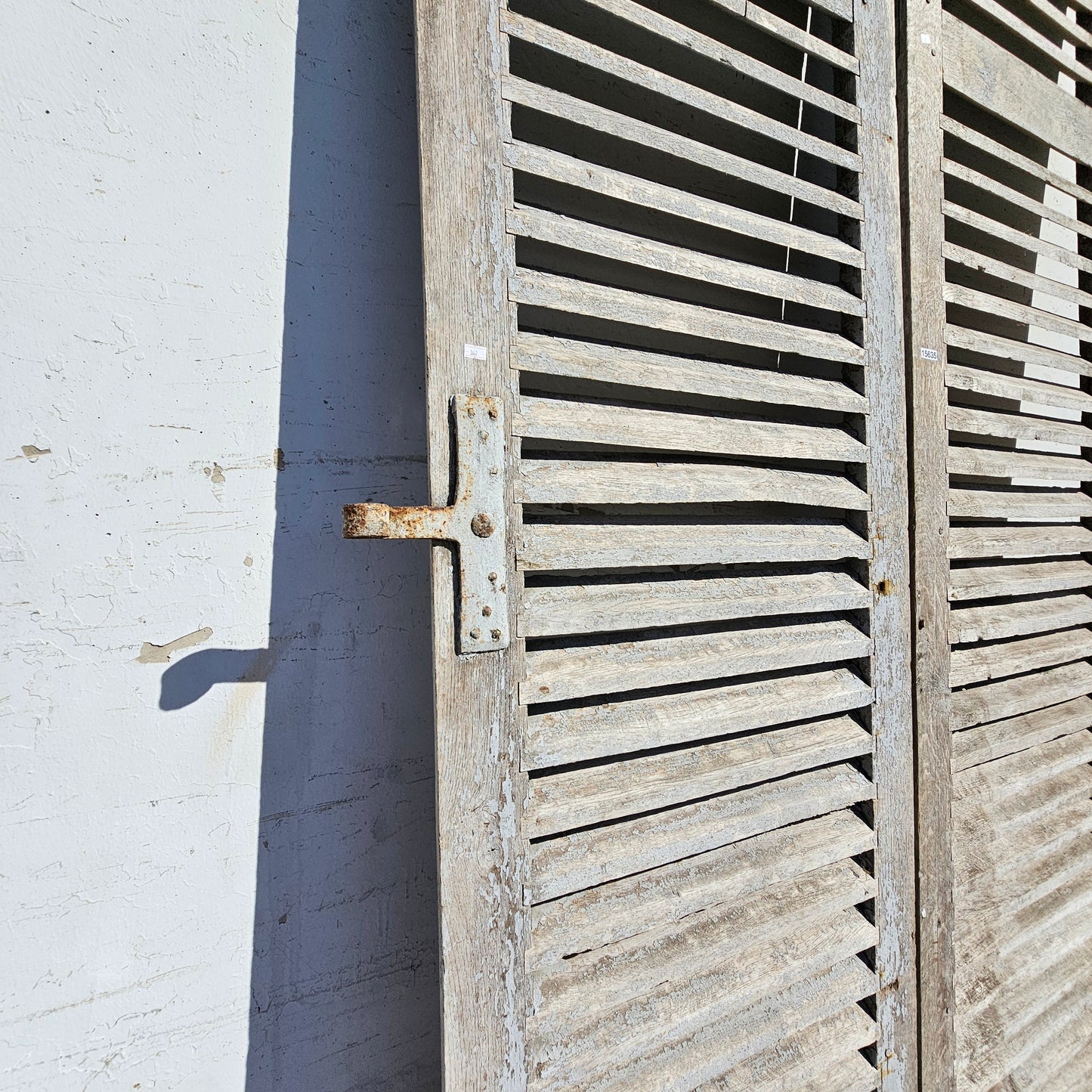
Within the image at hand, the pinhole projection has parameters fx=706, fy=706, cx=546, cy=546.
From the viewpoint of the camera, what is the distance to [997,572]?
4.02 feet

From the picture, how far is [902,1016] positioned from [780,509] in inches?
28.9

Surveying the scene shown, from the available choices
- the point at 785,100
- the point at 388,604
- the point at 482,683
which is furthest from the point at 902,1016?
the point at 785,100

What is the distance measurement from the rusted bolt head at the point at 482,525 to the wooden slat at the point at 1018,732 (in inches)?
36.0

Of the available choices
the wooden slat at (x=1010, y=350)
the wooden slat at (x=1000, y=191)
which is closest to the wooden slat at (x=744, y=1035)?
the wooden slat at (x=1010, y=350)

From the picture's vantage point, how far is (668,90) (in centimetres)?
84

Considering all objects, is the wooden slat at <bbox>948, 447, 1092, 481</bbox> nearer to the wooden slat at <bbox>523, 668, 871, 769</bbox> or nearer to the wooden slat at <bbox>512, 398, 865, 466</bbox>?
the wooden slat at <bbox>512, 398, 865, 466</bbox>

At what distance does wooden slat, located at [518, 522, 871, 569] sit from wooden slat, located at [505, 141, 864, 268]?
1.24ft

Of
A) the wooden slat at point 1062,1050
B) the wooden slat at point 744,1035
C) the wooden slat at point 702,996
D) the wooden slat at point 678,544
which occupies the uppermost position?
the wooden slat at point 678,544

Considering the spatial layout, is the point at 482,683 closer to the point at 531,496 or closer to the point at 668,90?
the point at 531,496

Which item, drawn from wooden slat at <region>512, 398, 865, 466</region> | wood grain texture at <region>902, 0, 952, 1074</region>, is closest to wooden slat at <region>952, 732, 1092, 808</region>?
wood grain texture at <region>902, 0, 952, 1074</region>

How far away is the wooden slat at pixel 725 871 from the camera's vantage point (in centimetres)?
76

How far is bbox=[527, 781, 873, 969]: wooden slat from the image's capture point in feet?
2.50

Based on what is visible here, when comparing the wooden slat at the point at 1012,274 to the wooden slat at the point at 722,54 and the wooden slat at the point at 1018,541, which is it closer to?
the wooden slat at the point at 722,54

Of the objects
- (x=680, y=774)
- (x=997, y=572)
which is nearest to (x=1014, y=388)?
(x=997, y=572)
